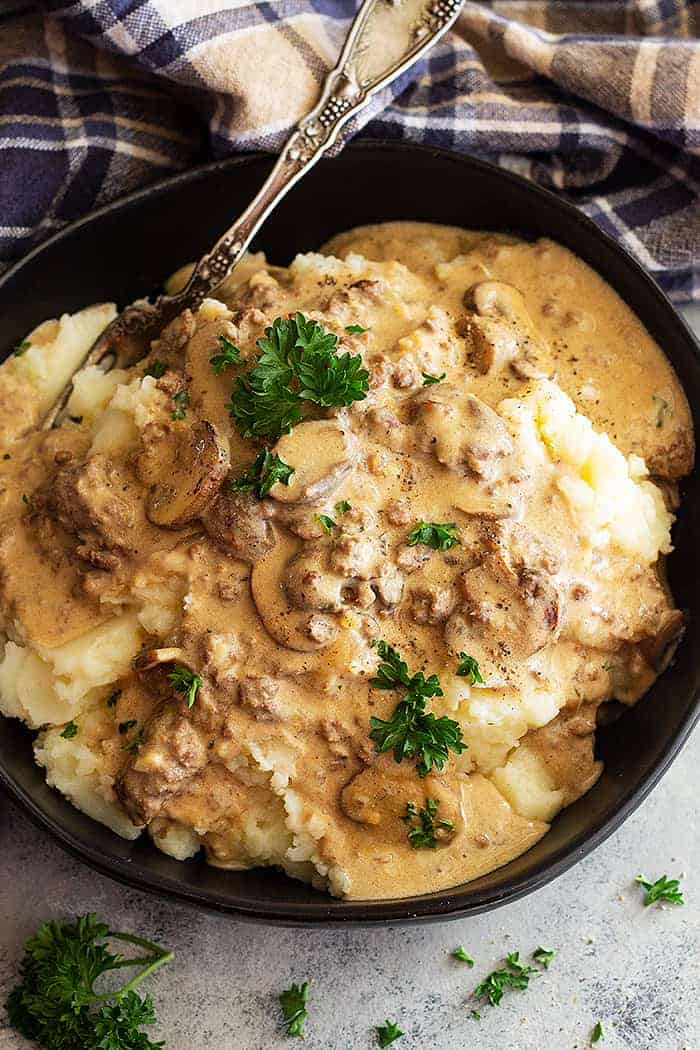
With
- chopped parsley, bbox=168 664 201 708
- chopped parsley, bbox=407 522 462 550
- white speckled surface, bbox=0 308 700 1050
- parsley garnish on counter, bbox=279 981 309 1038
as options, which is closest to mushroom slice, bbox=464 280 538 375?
chopped parsley, bbox=407 522 462 550

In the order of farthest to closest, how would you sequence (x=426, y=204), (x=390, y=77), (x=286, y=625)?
(x=426, y=204)
(x=390, y=77)
(x=286, y=625)

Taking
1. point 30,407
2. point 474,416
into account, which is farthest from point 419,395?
point 30,407

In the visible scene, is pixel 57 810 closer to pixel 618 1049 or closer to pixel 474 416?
pixel 474 416

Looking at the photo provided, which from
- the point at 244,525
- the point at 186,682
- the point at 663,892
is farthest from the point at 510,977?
the point at 244,525

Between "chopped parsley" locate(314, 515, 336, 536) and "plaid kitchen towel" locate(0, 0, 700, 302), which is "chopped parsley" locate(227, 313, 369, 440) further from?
"plaid kitchen towel" locate(0, 0, 700, 302)

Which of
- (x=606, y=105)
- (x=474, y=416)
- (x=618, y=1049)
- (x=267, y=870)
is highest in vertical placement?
(x=606, y=105)
